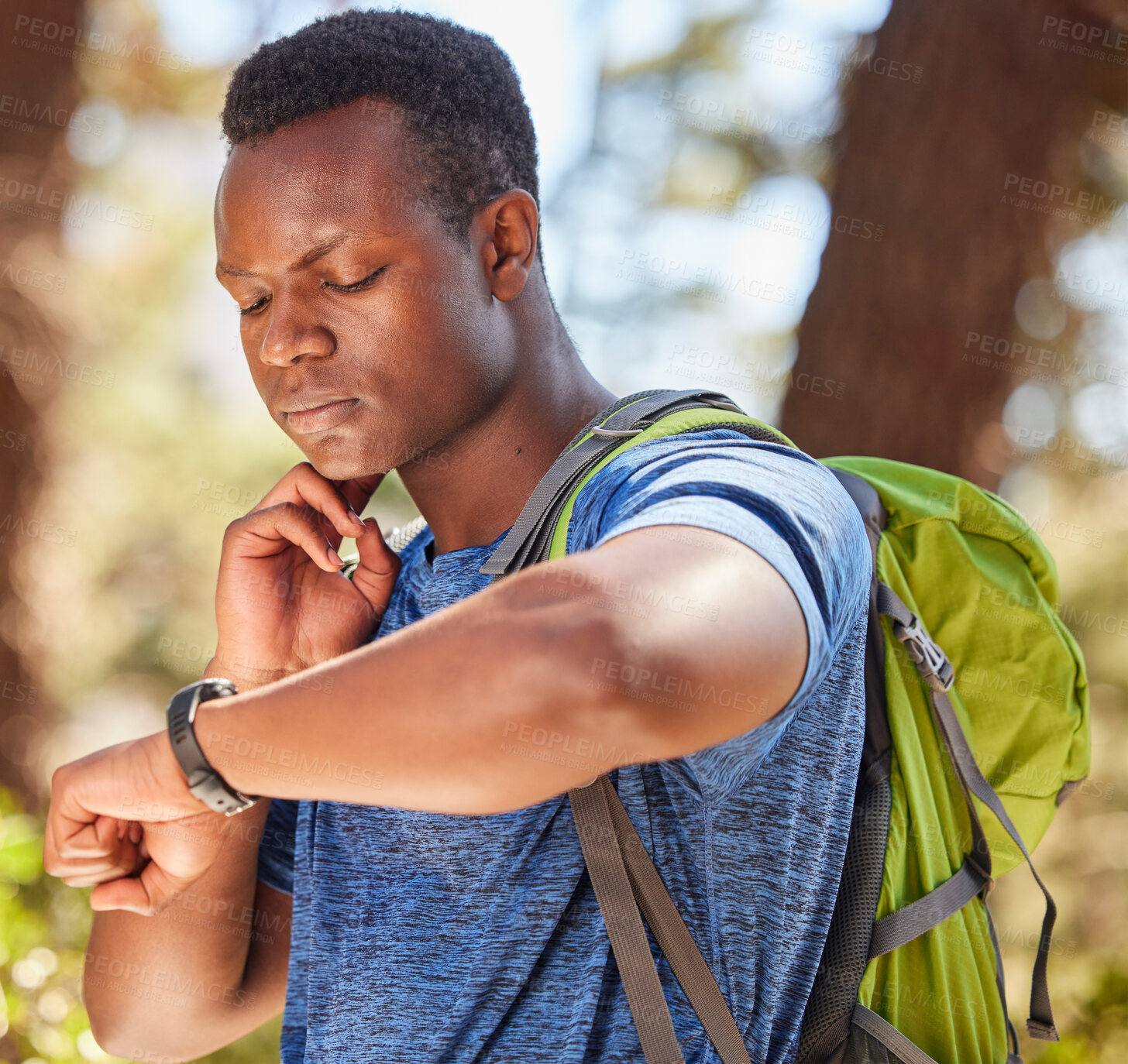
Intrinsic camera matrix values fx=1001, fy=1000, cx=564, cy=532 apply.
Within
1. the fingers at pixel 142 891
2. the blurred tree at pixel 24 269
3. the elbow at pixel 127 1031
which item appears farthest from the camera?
the blurred tree at pixel 24 269

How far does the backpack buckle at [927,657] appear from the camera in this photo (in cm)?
154

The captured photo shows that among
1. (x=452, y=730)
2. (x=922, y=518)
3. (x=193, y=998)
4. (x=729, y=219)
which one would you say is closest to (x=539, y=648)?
(x=452, y=730)

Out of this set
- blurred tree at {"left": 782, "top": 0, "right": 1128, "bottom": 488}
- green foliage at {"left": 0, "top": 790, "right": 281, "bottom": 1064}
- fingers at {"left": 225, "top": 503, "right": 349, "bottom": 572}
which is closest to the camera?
fingers at {"left": 225, "top": 503, "right": 349, "bottom": 572}

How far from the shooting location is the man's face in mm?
1664

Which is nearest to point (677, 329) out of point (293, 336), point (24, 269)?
point (24, 269)

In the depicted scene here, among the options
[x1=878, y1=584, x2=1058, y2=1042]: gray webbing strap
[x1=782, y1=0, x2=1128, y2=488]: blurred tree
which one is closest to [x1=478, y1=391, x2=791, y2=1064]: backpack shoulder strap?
[x1=878, y1=584, x2=1058, y2=1042]: gray webbing strap

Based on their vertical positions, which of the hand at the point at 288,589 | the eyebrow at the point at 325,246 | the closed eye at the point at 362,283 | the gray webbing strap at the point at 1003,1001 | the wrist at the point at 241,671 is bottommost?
the gray webbing strap at the point at 1003,1001

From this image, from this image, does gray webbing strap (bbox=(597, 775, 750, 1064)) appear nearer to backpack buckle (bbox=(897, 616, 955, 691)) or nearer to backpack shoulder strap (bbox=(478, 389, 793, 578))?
backpack shoulder strap (bbox=(478, 389, 793, 578))

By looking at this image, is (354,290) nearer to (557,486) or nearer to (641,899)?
(557,486)

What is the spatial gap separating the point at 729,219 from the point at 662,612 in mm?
6311

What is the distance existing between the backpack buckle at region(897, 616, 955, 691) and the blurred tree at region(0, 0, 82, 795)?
4.19 m

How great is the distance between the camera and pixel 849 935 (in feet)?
4.70

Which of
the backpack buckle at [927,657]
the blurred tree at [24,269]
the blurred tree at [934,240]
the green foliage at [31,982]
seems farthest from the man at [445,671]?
the blurred tree at [24,269]

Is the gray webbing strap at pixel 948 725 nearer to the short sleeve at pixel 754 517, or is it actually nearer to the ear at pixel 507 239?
the short sleeve at pixel 754 517
